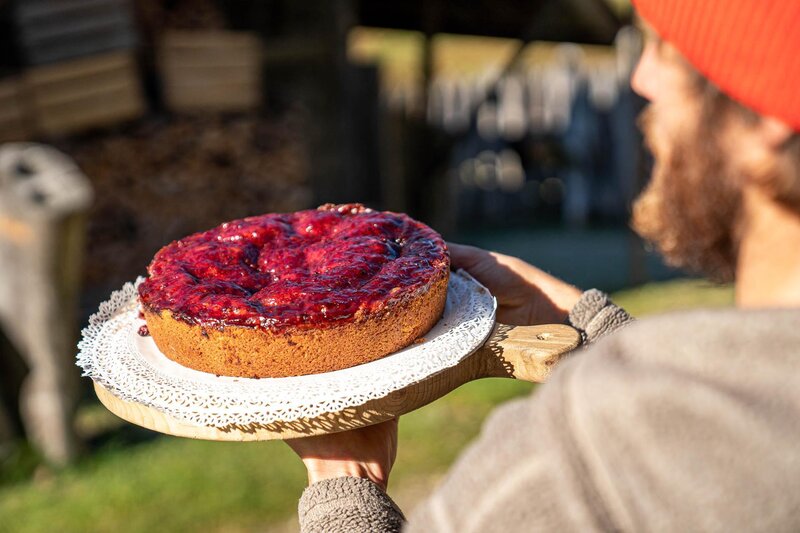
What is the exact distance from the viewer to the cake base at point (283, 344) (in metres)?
2.12

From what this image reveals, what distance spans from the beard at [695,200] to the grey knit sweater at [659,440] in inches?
7.6

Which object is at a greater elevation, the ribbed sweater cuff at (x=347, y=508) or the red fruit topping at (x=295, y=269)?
the red fruit topping at (x=295, y=269)

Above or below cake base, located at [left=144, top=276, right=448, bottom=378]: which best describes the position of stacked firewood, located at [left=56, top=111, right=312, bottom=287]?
Answer: below

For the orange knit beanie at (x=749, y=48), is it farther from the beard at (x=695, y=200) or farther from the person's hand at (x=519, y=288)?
the person's hand at (x=519, y=288)

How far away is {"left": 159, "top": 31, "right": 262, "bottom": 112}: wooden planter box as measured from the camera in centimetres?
698

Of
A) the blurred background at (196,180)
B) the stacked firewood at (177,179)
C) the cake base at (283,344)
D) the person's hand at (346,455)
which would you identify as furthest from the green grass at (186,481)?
the person's hand at (346,455)

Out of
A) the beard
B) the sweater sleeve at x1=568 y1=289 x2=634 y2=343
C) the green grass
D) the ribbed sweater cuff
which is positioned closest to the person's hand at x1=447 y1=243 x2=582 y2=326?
the sweater sleeve at x1=568 y1=289 x2=634 y2=343

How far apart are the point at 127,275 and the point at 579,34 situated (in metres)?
6.82

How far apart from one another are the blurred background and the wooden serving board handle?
9.44ft

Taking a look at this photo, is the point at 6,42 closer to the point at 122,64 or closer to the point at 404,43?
the point at 122,64

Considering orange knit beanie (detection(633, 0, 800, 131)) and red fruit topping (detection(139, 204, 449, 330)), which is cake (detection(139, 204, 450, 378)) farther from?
orange knit beanie (detection(633, 0, 800, 131))

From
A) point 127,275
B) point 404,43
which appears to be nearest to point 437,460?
point 127,275

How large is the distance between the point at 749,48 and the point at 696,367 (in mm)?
442

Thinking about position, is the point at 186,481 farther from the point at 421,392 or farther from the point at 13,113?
the point at 421,392
